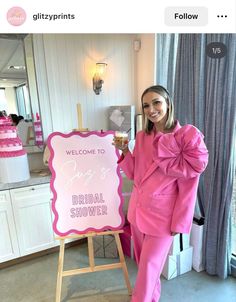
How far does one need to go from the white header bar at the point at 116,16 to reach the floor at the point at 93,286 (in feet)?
5.94

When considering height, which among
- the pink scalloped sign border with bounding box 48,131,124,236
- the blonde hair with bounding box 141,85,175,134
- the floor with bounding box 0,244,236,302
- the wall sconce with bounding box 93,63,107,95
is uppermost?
the wall sconce with bounding box 93,63,107,95

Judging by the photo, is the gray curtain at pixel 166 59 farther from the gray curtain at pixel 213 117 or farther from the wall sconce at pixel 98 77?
the wall sconce at pixel 98 77

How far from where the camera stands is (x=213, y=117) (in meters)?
1.70

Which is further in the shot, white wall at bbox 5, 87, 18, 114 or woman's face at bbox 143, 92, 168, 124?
white wall at bbox 5, 87, 18, 114

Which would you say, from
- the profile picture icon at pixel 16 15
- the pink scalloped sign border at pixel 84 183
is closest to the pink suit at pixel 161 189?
the pink scalloped sign border at pixel 84 183

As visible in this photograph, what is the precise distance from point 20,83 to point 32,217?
1.25 meters

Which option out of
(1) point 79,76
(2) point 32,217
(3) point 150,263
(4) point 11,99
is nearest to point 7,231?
(2) point 32,217

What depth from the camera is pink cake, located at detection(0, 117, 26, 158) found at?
194 centimetres

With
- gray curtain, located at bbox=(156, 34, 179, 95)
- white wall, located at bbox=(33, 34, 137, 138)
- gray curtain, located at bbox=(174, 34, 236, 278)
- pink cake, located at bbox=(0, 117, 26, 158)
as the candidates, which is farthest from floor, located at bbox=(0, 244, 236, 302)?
gray curtain, located at bbox=(156, 34, 179, 95)

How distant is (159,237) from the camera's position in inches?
53.9

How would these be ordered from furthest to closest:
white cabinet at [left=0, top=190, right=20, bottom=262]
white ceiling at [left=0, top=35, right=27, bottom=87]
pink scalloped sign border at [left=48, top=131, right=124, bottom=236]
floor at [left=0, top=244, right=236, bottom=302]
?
white ceiling at [left=0, top=35, right=27, bottom=87] → white cabinet at [left=0, top=190, right=20, bottom=262] → floor at [left=0, top=244, right=236, bottom=302] → pink scalloped sign border at [left=48, top=131, right=124, bottom=236]

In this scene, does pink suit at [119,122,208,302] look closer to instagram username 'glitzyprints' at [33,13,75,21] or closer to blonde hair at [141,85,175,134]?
blonde hair at [141,85,175,134]

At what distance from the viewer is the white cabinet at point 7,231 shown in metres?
1.93

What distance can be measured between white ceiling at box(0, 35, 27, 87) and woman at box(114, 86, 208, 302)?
1.31 metres
